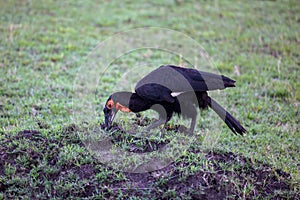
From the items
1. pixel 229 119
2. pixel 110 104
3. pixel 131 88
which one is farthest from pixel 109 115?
pixel 131 88

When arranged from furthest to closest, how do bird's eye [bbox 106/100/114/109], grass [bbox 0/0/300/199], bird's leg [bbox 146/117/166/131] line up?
bird's eye [bbox 106/100/114/109] → bird's leg [bbox 146/117/166/131] → grass [bbox 0/0/300/199]

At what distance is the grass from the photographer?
15.6 ft

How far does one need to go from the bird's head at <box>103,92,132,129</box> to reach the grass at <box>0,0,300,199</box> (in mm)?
215

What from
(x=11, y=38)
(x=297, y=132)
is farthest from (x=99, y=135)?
(x=11, y=38)

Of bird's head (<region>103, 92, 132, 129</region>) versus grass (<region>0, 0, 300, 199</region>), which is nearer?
grass (<region>0, 0, 300, 199</region>)

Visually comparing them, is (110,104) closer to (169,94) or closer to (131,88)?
(169,94)

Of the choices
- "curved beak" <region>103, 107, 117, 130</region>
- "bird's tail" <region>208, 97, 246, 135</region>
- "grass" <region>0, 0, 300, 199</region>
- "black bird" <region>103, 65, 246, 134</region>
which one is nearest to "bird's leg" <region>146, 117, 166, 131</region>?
"black bird" <region>103, 65, 246, 134</region>

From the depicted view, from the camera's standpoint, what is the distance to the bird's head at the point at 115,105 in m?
5.72

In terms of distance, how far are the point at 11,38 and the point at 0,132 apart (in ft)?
15.1

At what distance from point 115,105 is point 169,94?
2.54 ft

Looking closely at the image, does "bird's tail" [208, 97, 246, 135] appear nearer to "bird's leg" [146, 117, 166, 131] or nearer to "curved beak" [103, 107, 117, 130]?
"bird's leg" [146, 117, 166, 131]

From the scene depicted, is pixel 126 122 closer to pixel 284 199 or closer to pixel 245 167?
pixel 245 167

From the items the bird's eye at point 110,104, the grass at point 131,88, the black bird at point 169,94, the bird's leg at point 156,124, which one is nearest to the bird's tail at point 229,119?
the black bird at point 169,94

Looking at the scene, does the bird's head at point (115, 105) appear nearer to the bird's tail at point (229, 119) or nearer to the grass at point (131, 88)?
the grass at point (131, 88)
